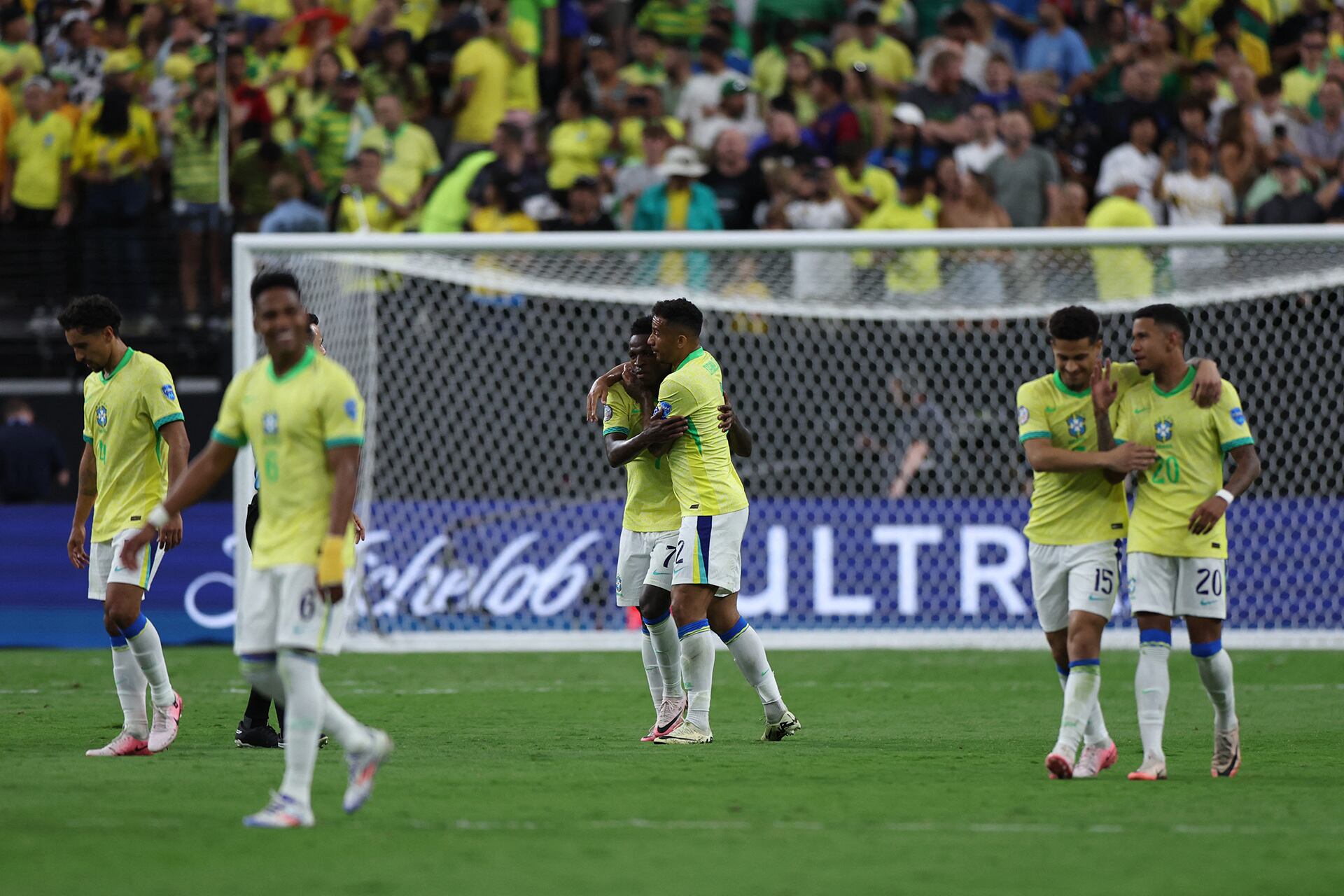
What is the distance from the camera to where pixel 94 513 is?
9.21m

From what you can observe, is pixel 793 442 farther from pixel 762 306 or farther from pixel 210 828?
pixel 210 828

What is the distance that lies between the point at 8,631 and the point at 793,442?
7.24 m

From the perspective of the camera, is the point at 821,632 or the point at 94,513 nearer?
the point at 94,513

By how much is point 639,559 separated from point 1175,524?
3.23 m

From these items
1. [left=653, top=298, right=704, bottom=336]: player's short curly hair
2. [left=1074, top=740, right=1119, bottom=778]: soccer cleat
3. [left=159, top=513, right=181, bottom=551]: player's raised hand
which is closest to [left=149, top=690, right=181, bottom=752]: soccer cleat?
[left=159, top=513, right=181, bottom=551]: player's raised hand

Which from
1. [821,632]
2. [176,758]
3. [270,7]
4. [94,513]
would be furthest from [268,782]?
[270,7]

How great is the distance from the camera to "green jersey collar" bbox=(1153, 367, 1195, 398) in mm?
8109

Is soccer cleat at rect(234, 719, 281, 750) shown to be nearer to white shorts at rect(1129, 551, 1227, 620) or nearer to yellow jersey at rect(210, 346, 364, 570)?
yellow jersey at rect(210, 346, 364, 570)

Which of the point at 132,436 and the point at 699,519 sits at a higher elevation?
the point at 132,436

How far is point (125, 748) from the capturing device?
352 inches

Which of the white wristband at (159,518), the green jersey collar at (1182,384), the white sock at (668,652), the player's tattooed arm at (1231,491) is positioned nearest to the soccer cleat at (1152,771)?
the player's tattooed arm at (1231,491)

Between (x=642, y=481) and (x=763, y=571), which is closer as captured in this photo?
(x=642, y=481)

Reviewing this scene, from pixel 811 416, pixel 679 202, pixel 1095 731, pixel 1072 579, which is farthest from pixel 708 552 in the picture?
pixel 679 202

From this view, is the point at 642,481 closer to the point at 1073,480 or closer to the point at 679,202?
the point at 1073,480
